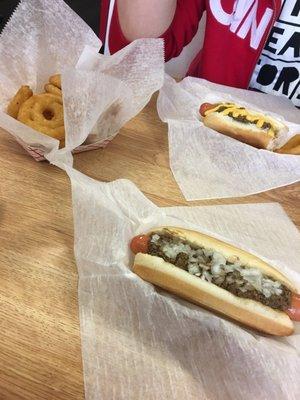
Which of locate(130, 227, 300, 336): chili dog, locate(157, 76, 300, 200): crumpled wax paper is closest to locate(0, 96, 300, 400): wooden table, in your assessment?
locate(157, 76, 300, 200): crumpled wax paper

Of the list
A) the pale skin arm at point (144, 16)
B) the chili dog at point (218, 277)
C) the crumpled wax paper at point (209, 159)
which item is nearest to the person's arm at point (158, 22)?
the pale skin arm at point (144, 16)

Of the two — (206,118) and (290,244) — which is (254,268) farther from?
(206,118)

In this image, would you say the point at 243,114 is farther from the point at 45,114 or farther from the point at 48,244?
the point at 48,244

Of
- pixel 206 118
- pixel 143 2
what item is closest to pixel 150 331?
pixel 206 118

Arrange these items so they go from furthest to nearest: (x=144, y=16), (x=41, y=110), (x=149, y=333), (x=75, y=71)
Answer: (x=144, y=16) → (x=41, y=110) → (x=75, y=71) → (x=149, y=333)

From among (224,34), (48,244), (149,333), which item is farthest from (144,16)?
(149,333)

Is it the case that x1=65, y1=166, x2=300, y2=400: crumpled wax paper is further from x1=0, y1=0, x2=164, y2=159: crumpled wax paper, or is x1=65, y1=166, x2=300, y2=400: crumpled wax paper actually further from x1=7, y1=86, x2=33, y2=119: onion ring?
x1=7, y1=86, x2=33, y2=119: onion ring

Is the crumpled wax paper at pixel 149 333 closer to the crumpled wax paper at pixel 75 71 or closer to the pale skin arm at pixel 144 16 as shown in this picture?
the crumpled wax paper at pixel 75 71
